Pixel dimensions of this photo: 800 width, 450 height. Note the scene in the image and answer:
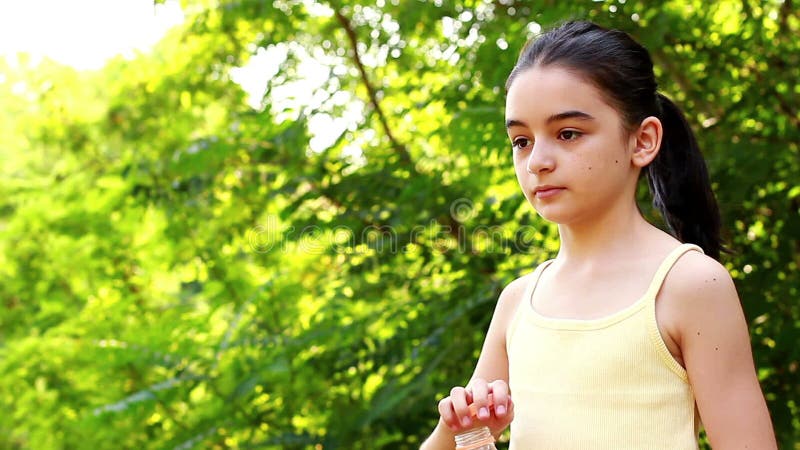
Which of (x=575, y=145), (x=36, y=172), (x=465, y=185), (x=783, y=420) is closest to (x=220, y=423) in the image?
(x=465, y=185)

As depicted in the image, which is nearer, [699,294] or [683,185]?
[699,294]

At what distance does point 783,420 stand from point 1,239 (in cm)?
459

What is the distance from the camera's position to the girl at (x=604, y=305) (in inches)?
44.0

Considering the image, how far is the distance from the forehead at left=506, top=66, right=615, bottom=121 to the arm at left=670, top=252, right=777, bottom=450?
0.25m

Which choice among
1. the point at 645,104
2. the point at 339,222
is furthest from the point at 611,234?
the point at 339,222

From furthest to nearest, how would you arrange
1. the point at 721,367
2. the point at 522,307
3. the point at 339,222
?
the point at 339,222
the point at 522,307
the point at 721,367

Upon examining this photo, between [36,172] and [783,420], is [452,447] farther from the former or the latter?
[36,172]

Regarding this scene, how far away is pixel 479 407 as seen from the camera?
113 centimetres

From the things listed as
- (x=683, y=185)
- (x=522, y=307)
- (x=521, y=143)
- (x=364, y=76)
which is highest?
(x=364, y=76)

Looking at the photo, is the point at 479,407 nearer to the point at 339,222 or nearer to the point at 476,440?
the point at 476,440

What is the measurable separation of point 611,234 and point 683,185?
0.21 m

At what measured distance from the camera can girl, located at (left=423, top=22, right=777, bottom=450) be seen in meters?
1.12

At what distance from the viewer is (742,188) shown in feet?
8.71

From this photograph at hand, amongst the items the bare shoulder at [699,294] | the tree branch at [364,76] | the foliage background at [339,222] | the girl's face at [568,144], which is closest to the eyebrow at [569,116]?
the girl's face at [568,144]
